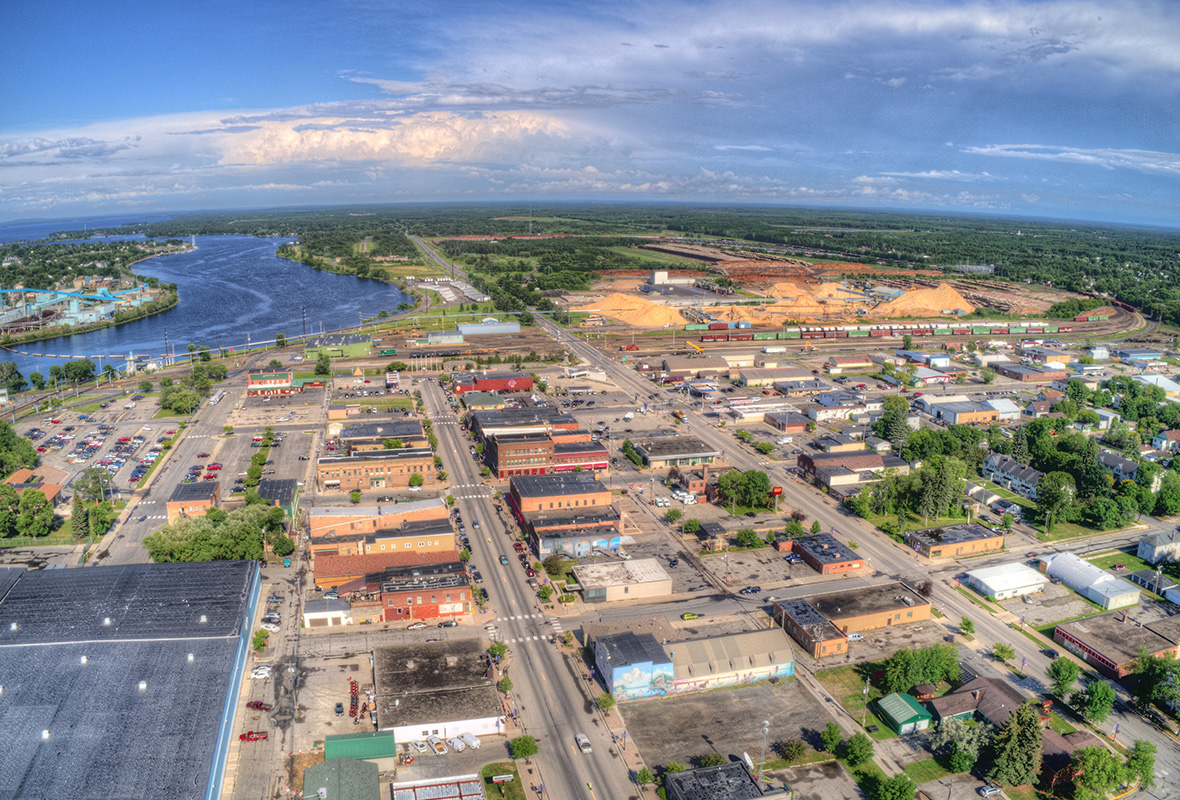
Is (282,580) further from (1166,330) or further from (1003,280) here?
(1003,280)

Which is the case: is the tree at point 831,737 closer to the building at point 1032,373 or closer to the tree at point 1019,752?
the tree at point 1019,752

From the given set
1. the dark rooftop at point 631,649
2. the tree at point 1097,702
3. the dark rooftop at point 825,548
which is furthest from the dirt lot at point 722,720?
the dark rooftop at point 825,548

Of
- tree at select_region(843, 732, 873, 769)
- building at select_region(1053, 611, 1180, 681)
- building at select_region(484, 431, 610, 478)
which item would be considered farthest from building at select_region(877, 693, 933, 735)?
building at select_region(484, 431, 610, 478)

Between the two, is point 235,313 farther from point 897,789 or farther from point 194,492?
point 897,789

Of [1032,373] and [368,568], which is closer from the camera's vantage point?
[368,568]

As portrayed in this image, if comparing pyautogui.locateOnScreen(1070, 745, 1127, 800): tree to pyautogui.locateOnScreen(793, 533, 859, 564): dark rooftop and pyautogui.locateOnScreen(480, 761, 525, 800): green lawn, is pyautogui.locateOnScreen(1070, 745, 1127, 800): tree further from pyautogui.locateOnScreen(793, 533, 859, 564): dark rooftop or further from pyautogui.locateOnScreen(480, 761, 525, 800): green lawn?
pyautogui.locateOnScreen(480, 761, 525, 800): green lawn

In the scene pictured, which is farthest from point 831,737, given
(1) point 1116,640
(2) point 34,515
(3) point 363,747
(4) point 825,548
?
(2) point 34,515
